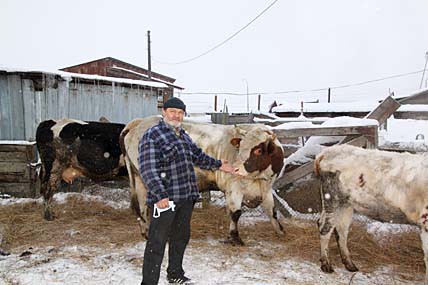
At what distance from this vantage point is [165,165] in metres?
3.63

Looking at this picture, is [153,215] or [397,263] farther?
[397,263]

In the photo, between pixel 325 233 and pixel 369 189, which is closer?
pixel 369 189

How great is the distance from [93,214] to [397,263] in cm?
521

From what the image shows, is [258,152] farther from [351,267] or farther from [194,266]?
[351,267]

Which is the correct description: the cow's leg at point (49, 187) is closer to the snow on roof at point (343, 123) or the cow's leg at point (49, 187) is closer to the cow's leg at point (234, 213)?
the cow's leg at point (234, 213)

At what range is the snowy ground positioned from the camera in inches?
164

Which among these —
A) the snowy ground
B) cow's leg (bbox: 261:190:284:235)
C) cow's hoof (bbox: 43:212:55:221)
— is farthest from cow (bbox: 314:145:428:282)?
cow's hoof (bbox: 43:212:55:221)

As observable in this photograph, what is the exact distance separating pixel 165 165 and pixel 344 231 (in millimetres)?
2396

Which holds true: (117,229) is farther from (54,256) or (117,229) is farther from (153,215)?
(153,215)

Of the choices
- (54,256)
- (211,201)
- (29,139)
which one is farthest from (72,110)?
(54,256)

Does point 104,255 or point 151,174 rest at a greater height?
point 151,174

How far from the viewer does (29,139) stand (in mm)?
8609

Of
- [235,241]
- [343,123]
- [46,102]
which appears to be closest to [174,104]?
[235,241]

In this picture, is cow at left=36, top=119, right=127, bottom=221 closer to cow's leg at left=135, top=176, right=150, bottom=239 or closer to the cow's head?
cow's leg at left=135, top=176, right=150, bottom=239
